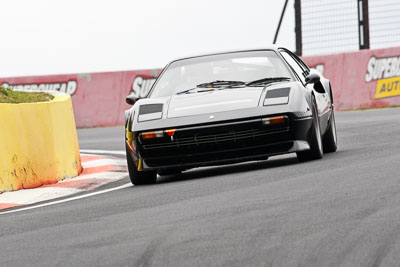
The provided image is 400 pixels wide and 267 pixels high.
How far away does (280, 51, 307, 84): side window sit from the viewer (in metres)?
8.77

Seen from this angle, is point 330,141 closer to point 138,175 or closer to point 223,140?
point 223,140

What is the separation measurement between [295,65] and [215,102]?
63.5 inches

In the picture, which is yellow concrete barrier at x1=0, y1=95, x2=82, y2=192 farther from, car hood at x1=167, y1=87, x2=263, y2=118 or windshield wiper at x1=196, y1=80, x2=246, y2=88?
windshield wiper at x1=196, y1=80, x2=246, y2=88

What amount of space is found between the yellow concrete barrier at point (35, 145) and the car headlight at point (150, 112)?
1.32 meters

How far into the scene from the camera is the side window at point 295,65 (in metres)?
8.77

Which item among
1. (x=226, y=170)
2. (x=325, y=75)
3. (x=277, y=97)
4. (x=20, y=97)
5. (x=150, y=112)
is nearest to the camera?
(x=277, y=97)

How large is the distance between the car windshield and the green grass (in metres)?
2.37

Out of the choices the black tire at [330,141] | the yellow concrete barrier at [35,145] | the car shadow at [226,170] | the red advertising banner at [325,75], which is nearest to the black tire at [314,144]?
the car shadow at [226,170]

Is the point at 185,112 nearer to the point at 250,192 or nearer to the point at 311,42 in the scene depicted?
the point at 250,192

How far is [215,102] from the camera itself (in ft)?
25.6

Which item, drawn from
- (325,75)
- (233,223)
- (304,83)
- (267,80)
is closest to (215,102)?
(267,80)

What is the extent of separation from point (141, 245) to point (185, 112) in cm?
327

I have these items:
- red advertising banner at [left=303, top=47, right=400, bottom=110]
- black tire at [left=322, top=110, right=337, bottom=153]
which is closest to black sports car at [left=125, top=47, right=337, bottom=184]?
black tire at [left=322, top=110, right=337, bottom=153]

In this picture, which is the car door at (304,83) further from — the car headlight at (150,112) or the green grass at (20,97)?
the green grass at (20,97)
